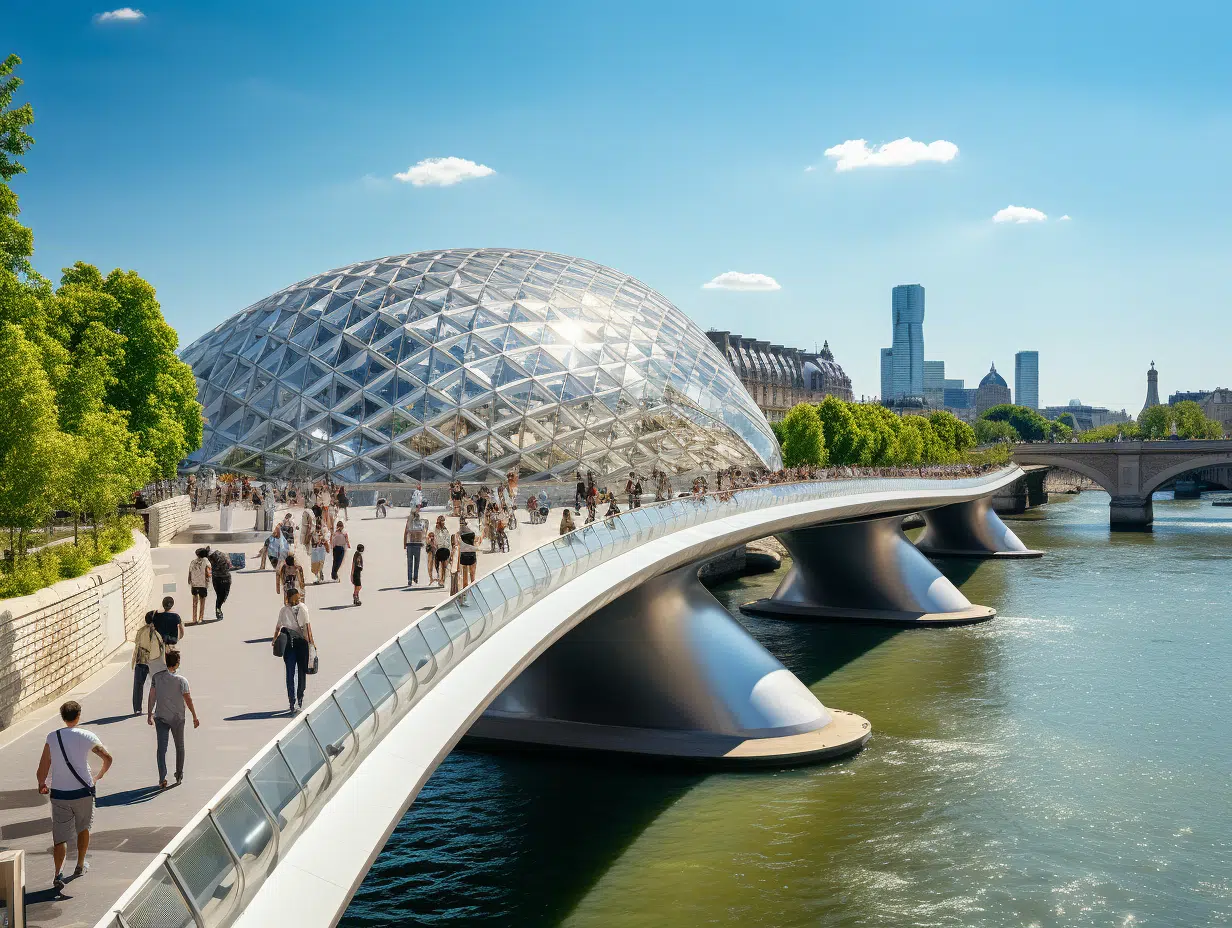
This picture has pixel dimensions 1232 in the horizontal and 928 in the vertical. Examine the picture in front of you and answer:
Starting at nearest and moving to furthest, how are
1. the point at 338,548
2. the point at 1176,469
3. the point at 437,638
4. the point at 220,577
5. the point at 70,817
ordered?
the point at 70,817 < the point at 437,638 < the point at 220,577 < the point at 338,548 < the point at 1176,469

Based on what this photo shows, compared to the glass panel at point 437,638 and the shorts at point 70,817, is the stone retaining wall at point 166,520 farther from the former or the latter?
the shorts at point 70,817

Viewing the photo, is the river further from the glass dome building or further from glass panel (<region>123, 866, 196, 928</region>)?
the glass dome building

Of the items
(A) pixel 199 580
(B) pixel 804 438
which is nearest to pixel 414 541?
(A) pixel 199 580

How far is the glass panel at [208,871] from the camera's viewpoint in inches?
246

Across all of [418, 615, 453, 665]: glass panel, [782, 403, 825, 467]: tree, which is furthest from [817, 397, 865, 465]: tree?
[418, 615, 453, 665]: glass panel

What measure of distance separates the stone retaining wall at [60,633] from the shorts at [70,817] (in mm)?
4267

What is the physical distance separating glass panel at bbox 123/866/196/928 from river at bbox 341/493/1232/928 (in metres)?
10.9

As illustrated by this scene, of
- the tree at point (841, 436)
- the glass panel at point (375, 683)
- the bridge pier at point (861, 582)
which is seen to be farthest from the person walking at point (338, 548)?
the tree at point (841, 436)

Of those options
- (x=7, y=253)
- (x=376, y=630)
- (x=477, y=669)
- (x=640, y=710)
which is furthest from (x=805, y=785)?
(x=7, y=253)

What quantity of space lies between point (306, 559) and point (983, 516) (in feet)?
180

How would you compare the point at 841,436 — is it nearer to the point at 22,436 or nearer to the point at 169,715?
the point at 22,436

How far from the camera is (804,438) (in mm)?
82688

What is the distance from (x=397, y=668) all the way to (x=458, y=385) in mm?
48180

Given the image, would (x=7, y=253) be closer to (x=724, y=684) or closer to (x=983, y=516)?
(x=724, y=684)
